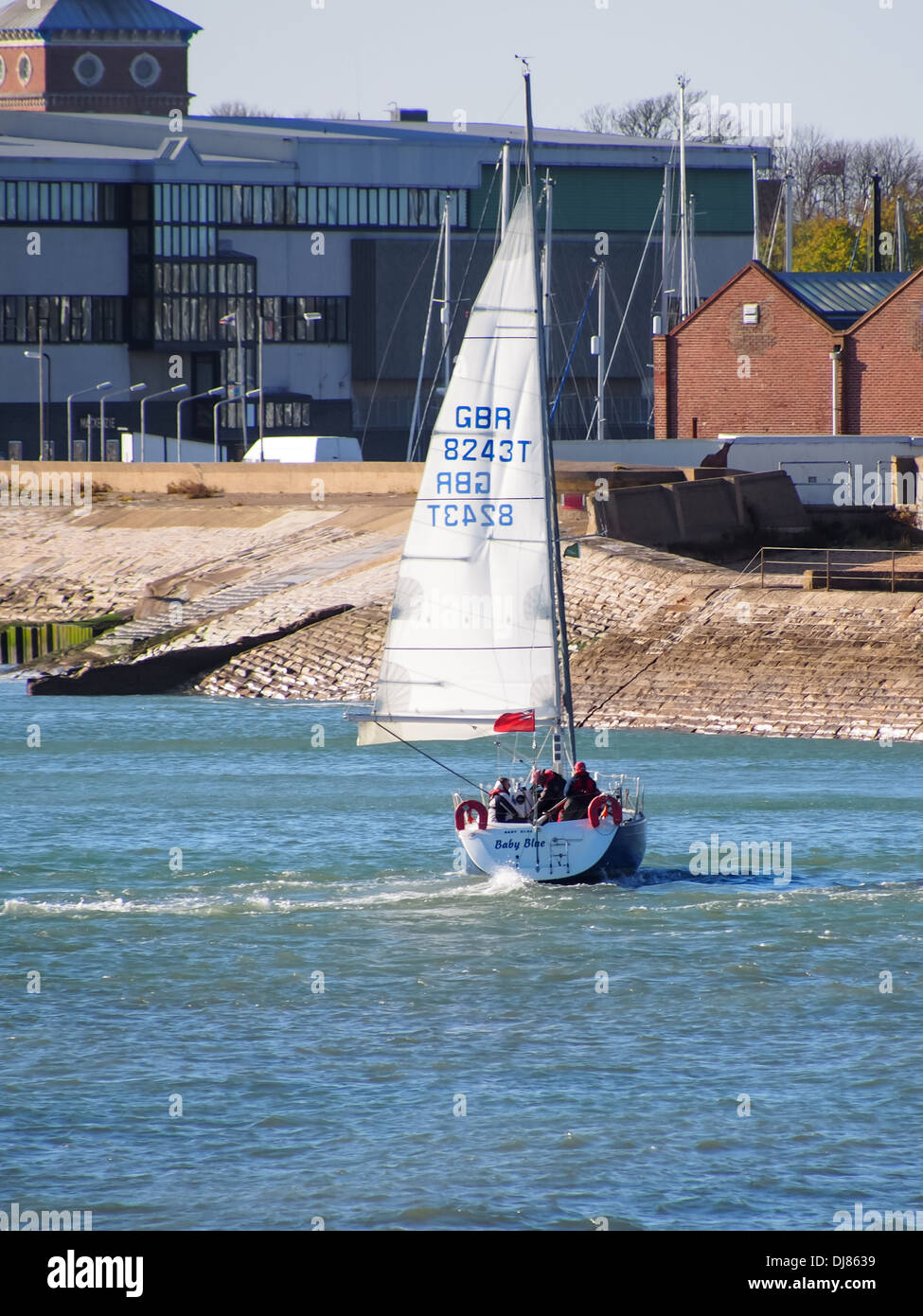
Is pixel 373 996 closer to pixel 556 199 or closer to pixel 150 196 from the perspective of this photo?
pixel 150 196

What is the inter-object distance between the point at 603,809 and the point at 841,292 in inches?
2419

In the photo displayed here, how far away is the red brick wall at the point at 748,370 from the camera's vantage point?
3201 inches

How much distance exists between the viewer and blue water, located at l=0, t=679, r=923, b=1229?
694 inches

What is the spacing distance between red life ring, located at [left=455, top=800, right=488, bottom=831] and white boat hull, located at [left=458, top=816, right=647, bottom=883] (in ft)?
0.25

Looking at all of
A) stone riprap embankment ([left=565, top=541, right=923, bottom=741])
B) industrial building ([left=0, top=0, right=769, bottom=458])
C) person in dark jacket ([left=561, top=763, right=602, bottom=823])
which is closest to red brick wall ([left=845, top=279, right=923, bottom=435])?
industrial building ([left=0, top=0, right=769, bottom=458])

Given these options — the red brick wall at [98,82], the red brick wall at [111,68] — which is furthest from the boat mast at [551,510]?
the red brick wall at [111,68]

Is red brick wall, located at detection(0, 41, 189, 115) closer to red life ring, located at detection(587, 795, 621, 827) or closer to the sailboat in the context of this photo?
the sailboat

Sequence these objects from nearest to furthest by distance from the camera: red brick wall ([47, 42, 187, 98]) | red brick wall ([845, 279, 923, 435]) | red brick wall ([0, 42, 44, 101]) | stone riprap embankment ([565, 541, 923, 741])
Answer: stone riprap embankment ([565, 541, 923, 741]), red brick wall ([845, 279, 923, 435]), red brick wall ([0, 42, 44, 101]), red brick wall ([47, 42, 187, 98])

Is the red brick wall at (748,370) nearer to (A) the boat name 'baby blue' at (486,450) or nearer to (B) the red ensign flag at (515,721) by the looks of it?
(A) the boat name 'baby blue' at (486,450)

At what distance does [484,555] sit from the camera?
27.7m

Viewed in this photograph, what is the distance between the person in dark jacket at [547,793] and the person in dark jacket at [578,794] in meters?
0.13
